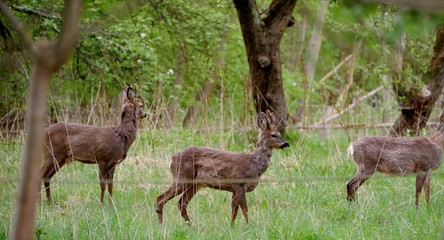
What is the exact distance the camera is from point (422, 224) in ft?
24.3

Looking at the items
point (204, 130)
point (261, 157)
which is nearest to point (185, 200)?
point (261, 157)

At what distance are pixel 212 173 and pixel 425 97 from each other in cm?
738

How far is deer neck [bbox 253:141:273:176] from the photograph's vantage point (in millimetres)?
A: 8055

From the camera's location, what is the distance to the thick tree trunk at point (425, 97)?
46.2 feet

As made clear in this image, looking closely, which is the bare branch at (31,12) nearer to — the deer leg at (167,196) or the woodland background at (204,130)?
the woodland background at (204,130)

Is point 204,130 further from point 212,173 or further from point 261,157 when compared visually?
point 212,173

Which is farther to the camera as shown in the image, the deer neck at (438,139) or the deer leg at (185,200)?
the deer neck at (438,139)

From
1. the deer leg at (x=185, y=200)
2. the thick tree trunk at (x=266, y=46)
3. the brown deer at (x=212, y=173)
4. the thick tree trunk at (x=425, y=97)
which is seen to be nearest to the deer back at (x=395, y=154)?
the brown deer at (x=212, y=173)

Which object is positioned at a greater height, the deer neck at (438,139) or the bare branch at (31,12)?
the bare branch at (31,12)

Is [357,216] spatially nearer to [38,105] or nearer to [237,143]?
[237,143]

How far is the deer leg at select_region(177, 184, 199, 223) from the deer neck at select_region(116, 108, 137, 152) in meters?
1.89

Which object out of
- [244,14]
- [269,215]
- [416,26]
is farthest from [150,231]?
[244,14]

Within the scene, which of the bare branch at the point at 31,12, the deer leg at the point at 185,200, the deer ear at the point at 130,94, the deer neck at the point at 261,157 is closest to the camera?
the deer leg at the point at 185,200

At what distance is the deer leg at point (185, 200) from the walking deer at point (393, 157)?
Result: 6.61 feet
